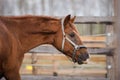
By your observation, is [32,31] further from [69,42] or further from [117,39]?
[117,39]

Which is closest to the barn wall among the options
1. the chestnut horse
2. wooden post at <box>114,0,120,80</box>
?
wooden post at <box>114,0,120,80</box>

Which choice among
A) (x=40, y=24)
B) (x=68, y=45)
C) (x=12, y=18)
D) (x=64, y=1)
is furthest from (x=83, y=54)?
(x=64, y=1)

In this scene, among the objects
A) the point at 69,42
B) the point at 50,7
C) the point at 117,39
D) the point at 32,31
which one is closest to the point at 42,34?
the point at 32,31

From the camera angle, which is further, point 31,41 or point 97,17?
point 97,17

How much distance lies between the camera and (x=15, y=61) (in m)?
4.01

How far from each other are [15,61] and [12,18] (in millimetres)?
503

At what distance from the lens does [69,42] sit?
4160 millimetres

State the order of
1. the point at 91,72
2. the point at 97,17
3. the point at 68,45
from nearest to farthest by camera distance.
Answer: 1. the point at 68,45
2. the point at 97,17
3. the point at 91,72

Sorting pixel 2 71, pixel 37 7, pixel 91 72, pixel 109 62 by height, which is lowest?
pixel 91 72

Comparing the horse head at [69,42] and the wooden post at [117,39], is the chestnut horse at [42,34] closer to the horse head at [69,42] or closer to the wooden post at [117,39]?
the horse head at [69,42]

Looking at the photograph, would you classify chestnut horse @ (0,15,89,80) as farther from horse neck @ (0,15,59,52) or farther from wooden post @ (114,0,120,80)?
wooden post @ (114,0,120,80)

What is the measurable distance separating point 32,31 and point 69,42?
0.42 meters

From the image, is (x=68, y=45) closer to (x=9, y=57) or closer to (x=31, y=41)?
(x=31, y=41)

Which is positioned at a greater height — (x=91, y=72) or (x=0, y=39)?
(x=0, y=39)
